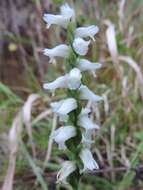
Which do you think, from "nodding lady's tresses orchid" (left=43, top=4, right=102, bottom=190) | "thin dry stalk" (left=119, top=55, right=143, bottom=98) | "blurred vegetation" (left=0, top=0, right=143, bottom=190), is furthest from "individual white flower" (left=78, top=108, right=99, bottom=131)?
"thin dry stalk" (left=119, top=55, right=143, bottom=98)

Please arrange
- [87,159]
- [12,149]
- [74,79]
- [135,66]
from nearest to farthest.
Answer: [74,79], [87,159], [12,149], [135,66]

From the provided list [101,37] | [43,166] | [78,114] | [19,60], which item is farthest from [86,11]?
[78,114]

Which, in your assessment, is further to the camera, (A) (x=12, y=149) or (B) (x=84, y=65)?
(A) (x=12, y=149)

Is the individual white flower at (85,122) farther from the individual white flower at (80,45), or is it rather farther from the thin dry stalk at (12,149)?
the thin dry stalk at (12,149)

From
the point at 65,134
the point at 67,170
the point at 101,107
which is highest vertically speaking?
the point at 65,134

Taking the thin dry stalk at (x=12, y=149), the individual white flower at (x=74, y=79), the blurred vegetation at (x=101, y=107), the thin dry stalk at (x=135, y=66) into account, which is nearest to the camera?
the individual white flower at (x=74, y=79)

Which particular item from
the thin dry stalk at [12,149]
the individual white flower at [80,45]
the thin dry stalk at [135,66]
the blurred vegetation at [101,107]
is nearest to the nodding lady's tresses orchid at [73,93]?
the individual white flower at [80,45]

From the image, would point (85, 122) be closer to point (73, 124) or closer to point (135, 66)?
point (73, 124)

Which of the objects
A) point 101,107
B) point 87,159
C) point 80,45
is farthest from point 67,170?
point 101,107
